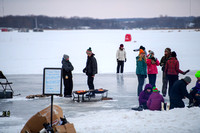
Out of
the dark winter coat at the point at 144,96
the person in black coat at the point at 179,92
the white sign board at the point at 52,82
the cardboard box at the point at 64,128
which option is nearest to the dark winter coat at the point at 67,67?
the dark winter coat at the point at 144,96

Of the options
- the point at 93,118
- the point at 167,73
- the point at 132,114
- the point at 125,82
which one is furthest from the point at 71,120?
the point at 125,82

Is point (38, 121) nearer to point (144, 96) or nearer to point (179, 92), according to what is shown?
point (144, 96)

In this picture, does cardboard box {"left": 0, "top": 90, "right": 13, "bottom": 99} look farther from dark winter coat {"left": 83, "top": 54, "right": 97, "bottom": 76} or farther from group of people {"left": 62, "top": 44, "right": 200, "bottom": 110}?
dark winter coat {"left": 83, "top": 54, "right": 97, "bottom": 76}

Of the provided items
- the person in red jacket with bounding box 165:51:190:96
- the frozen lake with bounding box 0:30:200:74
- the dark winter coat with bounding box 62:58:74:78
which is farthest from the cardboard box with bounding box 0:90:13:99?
the frozen lake with bounding box 0:30:200:74

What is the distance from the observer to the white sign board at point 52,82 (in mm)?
7324

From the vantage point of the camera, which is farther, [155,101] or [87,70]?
[87,70]

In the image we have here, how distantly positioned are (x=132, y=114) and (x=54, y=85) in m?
2.19

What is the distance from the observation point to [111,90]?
44.6ft

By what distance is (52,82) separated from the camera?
734 centimetres

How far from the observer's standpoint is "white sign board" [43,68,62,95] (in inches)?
288

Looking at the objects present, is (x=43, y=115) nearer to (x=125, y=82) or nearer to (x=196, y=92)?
(x=196, y=92)

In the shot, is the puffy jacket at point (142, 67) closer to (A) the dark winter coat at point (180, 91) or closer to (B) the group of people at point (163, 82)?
(B) the group of people at point (163, 82)

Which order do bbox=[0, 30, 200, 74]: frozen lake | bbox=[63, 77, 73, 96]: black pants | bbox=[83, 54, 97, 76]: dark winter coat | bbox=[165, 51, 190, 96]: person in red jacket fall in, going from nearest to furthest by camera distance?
bbox=[165, 51, 190, 96]: person in red jacket, bbox=[83, 54, 97, 76]: dark winter coat, bbox=[63, 77, 73, 96]: black pants, bbox=[0, 30, 200, 74]: frozen lake

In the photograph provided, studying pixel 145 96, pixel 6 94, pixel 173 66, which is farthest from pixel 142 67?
pixel 6 94
